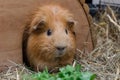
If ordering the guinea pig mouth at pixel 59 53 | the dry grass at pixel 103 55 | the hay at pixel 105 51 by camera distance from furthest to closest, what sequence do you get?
the hay at pixel 105 51 < the dry grass at pixel 103 55 < the guinea pig mouth at pixel 59 53

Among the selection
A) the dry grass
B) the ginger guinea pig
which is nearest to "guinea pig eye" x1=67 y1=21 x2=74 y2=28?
the ginger guinea pig

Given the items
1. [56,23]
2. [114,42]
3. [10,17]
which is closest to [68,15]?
[56,23]

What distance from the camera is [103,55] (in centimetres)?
409

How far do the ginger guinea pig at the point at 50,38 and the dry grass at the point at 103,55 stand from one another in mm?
182

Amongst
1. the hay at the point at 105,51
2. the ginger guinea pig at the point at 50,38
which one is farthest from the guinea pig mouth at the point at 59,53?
the hay at the point at 105,51

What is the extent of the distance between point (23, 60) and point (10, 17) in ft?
1.61

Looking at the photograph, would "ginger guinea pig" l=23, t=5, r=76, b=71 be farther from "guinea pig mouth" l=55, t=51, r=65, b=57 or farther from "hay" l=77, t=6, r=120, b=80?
"hay" l=77, t=6, r=120, b=80

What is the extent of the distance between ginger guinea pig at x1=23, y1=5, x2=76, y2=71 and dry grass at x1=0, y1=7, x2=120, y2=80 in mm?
→ 182

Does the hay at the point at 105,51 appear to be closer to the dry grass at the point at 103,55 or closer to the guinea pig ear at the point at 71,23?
the dry grass at the point at 103,55

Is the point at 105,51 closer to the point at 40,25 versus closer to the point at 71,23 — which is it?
the point at 71,23

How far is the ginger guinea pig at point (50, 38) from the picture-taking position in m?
3.44

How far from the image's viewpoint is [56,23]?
11.6ft

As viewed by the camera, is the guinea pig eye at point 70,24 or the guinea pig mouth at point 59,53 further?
the guinea pig eye at point 70,24

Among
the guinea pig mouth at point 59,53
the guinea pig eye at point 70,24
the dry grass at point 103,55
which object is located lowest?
the dry grass at point 103,55
